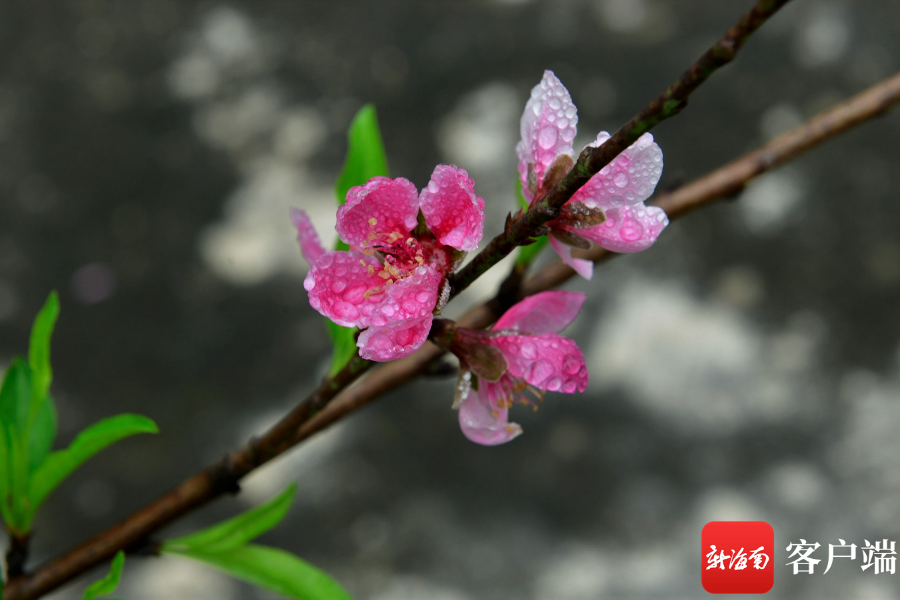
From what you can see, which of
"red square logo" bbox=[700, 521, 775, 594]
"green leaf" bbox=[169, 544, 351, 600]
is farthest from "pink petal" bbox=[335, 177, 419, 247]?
"red square logo" bbox=[700, 521, 775, 594]

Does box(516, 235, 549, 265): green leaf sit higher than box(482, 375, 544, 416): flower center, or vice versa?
box(516, 235, 549, 265): green leaf

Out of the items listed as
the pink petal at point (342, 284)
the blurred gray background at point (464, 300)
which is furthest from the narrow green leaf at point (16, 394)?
the blurred gray background at point (464, 300)

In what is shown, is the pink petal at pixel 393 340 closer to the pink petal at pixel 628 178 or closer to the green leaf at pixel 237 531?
the pink petal at pixel 628 178

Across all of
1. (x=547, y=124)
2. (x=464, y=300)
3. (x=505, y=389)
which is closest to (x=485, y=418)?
(x=505, y=389)

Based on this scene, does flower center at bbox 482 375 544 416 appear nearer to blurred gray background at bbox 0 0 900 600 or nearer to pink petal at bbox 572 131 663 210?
pink petal at bbox 572 131 663 210

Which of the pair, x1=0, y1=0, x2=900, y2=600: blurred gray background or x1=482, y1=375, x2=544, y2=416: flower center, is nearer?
x1=482, y1=375, x2=544, y2=416: flower center

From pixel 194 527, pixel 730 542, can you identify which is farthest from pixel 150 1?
pixel 730 542

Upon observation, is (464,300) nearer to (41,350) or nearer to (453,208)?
(41,350)
